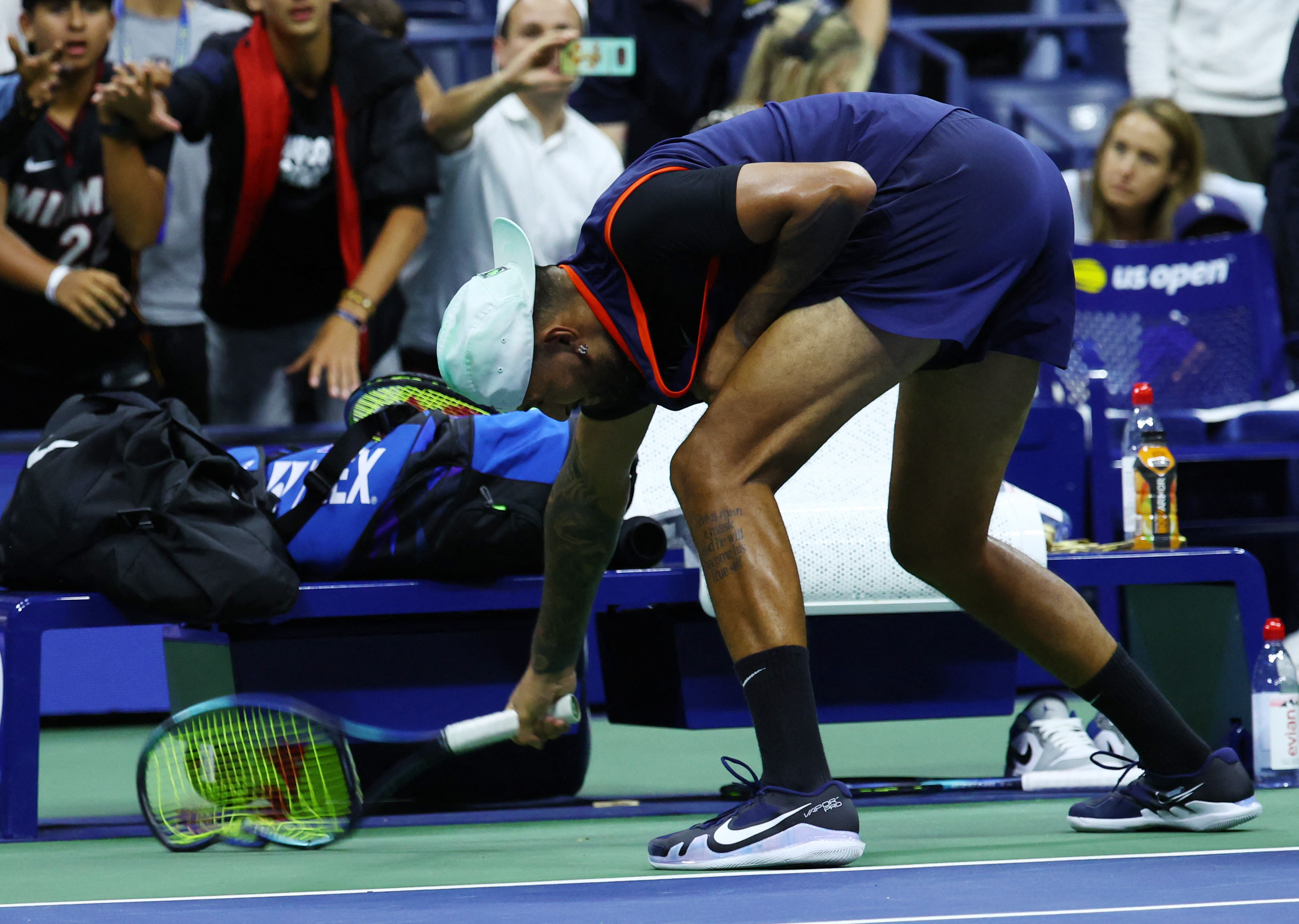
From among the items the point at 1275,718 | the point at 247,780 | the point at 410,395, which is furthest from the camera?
the point at 410,395

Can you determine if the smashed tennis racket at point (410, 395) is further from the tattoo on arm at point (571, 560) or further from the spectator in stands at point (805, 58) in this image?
the spectator in stands at point (805, 58)

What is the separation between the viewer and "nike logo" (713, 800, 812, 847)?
2.45 meters

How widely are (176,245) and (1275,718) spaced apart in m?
3.48

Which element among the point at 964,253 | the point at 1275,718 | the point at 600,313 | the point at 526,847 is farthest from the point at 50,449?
the point at 1275,718

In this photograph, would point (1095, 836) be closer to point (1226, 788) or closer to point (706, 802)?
point (1226, 788)

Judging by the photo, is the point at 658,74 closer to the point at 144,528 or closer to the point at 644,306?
the point at 144,528

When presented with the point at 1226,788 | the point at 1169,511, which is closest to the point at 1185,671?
the point at 1169,511

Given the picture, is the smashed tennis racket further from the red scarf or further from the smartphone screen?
the smartphone screen

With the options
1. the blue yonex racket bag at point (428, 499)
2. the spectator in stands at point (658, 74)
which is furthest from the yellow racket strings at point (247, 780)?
the spectator in stands at point (658, 74)

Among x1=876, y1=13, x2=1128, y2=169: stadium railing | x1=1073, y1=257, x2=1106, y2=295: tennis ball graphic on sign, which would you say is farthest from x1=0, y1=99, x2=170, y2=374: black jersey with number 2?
x1=876, y1=13, x2=1128, y2=169: stadium railing

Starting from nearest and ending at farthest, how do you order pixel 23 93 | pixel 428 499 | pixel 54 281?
pixel 428 499, pixel 23 93, pixel 54 281

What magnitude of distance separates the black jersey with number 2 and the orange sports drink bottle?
2827 millimetres

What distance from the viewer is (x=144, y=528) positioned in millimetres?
3338

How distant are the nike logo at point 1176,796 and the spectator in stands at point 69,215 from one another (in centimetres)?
316
